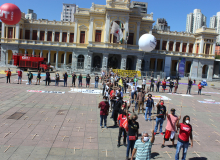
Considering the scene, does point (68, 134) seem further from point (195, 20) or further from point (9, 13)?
point (195, 20)

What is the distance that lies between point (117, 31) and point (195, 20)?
157480mm

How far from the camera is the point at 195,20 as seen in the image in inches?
6747

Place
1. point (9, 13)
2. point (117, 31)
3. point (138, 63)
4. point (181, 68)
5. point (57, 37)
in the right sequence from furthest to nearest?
1. point (57, 37)
2. point (181, 68)
3. point (138, 63)
4. point (117, 31)
5. point (9, 13)

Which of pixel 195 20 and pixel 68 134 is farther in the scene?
pixel 195 20

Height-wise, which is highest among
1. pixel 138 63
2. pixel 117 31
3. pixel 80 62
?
pixel 117 31

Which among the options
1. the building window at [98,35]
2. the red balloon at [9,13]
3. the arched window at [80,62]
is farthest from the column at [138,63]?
the red balloon at [9,13]

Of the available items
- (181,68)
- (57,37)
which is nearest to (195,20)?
(181,68)

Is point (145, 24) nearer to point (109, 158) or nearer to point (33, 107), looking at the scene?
point (33, 107)

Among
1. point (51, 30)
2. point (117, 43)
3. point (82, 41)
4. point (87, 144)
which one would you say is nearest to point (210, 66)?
point (117, 43)

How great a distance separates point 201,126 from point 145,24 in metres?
35.4

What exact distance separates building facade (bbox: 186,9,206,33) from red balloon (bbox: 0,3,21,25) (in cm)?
17151

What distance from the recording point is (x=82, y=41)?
4419 centimetres

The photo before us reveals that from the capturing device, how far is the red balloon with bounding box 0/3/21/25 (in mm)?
17172

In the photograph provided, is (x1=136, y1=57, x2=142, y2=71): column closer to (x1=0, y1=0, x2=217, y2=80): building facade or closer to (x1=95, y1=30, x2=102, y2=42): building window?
A: (x1=0, y1=0, x2=217, y2=80): building facade
